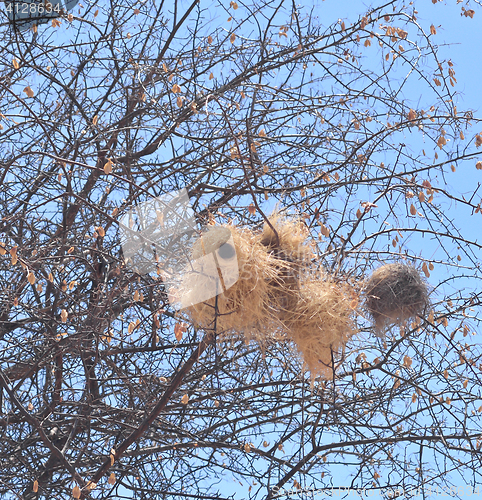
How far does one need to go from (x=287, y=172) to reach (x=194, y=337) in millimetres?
1595

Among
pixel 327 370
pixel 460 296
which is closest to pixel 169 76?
pixel 327 370

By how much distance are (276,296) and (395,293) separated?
2.03 feet

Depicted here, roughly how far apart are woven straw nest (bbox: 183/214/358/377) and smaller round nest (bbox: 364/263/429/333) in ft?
0.53

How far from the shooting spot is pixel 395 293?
3131 mm

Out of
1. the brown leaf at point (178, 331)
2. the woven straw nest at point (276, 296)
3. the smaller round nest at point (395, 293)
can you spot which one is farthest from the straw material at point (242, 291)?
the smaller round nest at point (395, 293)

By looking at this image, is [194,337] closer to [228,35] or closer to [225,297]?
[225,297]

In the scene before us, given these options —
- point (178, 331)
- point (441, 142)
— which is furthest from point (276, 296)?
point (441, 142)

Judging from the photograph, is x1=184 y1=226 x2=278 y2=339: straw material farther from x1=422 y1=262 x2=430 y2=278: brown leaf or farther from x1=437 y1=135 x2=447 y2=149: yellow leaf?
x1=437 y1=135 x2=447 y2=149: yellow leaf

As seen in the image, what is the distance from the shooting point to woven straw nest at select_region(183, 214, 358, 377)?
2.75 meters

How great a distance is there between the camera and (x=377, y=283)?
3152 mm

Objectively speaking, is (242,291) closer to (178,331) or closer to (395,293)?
(178,331)

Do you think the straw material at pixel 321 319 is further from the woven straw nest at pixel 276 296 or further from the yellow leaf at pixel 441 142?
the yellow leaf at pixel 441 142

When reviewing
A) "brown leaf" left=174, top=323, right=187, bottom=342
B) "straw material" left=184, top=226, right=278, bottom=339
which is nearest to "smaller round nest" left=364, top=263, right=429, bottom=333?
"straw material" left=184, top=226, right=278, bottom=339

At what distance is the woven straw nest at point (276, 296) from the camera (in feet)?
9.02
